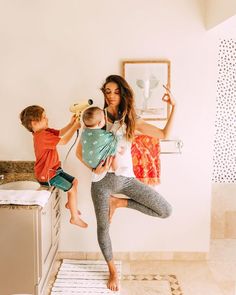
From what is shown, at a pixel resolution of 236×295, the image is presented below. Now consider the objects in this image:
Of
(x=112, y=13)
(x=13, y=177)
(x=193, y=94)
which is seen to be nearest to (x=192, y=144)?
(x=193, y=94)

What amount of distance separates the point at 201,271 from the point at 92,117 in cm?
155

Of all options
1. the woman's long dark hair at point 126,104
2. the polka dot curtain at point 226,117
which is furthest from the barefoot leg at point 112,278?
the polka dot curtain at point 226,117

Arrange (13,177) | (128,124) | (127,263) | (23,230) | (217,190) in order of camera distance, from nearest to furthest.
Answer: (23,230)
(128,124)
(13,177)
(127,263)
(217,190)

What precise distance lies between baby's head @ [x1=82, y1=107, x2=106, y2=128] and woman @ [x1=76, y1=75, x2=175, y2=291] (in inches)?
Answer: 4.9

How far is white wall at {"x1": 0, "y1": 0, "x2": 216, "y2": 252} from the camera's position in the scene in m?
3.18

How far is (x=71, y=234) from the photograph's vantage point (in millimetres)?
3463

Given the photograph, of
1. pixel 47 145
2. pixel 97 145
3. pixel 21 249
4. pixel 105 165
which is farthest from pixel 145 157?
pixel 21 249

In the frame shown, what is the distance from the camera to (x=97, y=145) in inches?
112

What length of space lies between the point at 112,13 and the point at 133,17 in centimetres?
17

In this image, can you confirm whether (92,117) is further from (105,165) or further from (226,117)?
(226,117)

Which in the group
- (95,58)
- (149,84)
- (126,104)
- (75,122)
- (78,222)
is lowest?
(78,222)

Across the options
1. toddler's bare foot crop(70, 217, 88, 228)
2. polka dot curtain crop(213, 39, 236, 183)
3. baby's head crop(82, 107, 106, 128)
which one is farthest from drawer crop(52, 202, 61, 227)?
polka dot curtain crop(213, 39, 236, 183)

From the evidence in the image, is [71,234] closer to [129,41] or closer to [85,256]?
[85,256]

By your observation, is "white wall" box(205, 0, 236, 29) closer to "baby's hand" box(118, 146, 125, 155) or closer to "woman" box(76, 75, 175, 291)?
"woman" box(76, 75, 175, 291)
